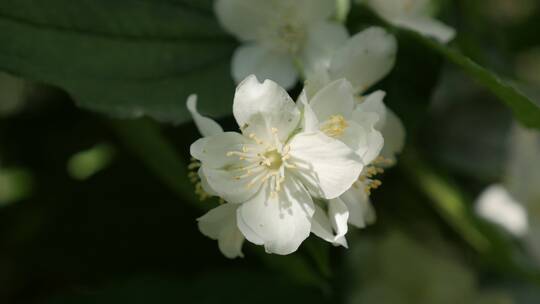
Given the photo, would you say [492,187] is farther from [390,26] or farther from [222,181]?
[222,181]

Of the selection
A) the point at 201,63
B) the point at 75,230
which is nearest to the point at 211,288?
the point at 75,230

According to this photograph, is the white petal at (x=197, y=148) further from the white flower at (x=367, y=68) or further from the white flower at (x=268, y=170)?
the white flower at (x=367, y=68)

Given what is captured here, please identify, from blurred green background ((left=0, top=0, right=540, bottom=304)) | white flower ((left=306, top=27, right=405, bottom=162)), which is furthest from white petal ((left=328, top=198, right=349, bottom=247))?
blurred green background ((left=0, top=0, right=540, bottom=304))

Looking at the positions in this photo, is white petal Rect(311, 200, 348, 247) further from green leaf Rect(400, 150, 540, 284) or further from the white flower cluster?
green leaf Rect(400, 150, 540, 284)

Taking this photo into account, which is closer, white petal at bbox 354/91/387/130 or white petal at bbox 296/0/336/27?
white petal at bbox 354/91/387/130

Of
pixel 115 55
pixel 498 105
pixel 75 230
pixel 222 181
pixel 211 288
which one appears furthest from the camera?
pixel 498 105

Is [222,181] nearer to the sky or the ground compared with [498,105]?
nearer to the sky
